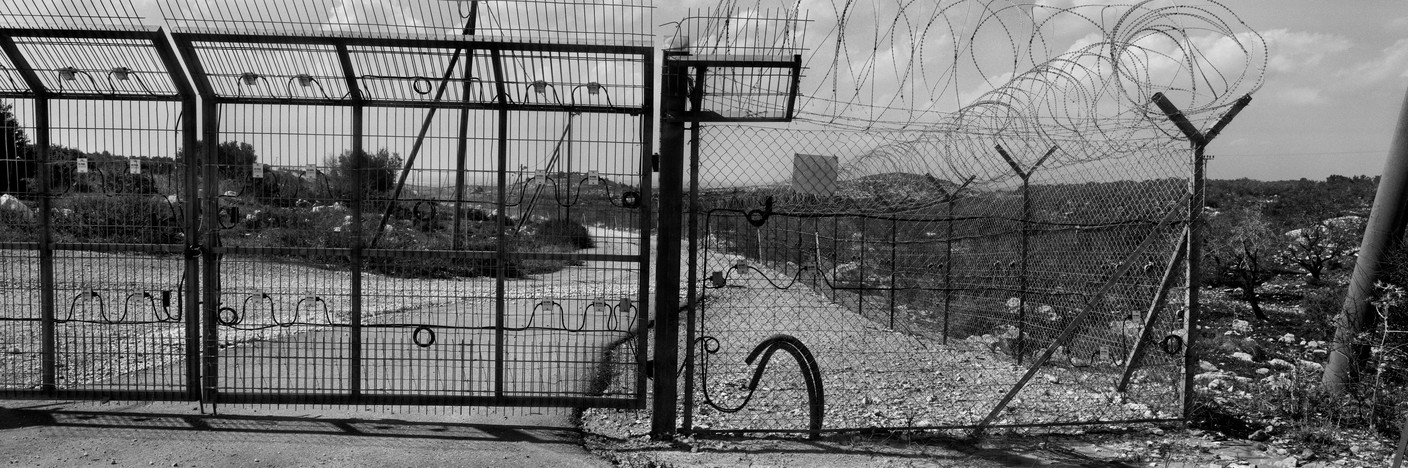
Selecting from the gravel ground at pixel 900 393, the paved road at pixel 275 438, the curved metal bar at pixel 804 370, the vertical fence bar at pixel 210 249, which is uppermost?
the vertical fence bar at pixel 210 249

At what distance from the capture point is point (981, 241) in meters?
9.66

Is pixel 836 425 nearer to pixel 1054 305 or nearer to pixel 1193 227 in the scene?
pixel 1193 227

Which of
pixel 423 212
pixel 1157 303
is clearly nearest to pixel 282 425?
pixel 423 212

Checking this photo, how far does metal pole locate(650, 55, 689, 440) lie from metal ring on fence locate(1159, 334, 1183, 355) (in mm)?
3364

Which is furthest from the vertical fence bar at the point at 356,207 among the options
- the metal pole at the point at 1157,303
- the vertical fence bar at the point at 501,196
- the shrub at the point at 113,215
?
the metal pole at the point at 1157,303

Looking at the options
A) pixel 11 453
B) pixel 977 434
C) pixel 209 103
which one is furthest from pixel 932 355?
pixel 11 453

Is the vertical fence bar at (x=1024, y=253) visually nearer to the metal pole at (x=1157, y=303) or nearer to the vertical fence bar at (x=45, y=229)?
the metal pole at (x=1157, y=303)

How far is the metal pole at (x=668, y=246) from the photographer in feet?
18.1

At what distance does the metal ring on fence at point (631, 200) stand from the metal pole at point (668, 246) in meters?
0.17

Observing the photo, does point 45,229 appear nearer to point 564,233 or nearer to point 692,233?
point 564,233

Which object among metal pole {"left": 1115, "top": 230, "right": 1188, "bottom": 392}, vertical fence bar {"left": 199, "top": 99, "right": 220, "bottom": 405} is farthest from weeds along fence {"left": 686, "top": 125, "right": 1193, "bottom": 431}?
vertical fence bar {"left": 199, "top": 99, "right": 220, "bottom": 405}

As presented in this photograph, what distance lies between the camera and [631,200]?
568 cm

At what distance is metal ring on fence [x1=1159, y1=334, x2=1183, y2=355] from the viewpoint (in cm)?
609

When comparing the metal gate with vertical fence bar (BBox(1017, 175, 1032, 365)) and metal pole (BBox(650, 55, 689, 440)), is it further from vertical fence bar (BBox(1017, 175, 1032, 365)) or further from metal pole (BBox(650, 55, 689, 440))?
vertical fence bar (BBox(1017, 175, 1032, 365))
